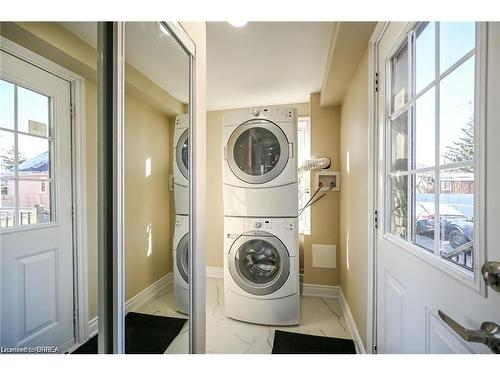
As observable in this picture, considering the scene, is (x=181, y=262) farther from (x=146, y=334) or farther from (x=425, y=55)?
(x=425, y=55)

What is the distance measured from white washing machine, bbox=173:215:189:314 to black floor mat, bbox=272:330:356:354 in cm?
102

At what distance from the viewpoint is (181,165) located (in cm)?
111

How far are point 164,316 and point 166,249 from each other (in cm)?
30

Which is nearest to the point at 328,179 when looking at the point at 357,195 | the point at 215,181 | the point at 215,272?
the point at 357,195

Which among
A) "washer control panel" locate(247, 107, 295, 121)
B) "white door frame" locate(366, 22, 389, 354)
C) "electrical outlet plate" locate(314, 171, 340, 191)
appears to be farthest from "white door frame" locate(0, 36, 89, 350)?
"electrical outlet plate" locate(314, 171, 340, 191)

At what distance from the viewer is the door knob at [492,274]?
512 mm

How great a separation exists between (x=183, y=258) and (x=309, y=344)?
137 cm

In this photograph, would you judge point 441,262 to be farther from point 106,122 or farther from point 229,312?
point 229,312

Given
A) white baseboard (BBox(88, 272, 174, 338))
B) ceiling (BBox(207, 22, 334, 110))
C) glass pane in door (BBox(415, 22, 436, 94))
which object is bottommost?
white baseboard (BBox(88, 272, 174, 338))

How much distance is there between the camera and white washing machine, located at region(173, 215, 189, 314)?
1.09 metres

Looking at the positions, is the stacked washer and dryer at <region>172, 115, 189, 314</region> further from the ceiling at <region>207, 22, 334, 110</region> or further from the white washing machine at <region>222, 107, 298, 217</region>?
the white washing machine at <region>222, 107, 298, 217</region>

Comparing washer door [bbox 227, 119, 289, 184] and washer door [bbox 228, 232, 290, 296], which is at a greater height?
washer door [bbox 227, 119, 289, 184]
